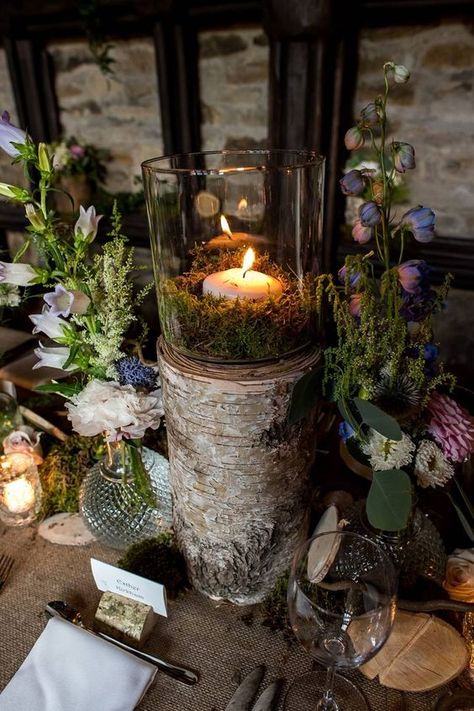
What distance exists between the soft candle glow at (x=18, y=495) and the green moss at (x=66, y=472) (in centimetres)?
4

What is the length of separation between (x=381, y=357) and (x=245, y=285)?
215 mm

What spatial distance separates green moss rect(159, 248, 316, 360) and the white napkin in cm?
46

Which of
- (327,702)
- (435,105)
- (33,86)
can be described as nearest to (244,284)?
(327,702)

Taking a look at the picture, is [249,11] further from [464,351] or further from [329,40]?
[464,351]

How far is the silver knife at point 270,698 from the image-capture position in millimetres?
765

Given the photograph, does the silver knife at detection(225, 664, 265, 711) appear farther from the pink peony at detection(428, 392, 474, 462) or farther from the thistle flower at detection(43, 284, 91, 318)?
the thistle flower at detection(43, 284, 91, 318)

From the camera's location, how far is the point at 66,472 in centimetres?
114

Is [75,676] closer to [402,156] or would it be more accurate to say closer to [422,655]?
[422,655]

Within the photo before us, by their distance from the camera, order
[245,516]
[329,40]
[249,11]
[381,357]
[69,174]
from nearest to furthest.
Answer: [381,357]
[245,516]
[329,40]
[249,11]
[69,174]

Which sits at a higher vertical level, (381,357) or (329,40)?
(329,40)

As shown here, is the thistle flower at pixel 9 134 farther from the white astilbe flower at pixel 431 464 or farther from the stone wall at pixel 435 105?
the stone wall at pixel 435 105

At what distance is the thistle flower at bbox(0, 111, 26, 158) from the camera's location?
2.63 ft

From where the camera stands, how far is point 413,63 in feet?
6.86

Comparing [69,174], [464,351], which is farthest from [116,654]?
[69,174]
